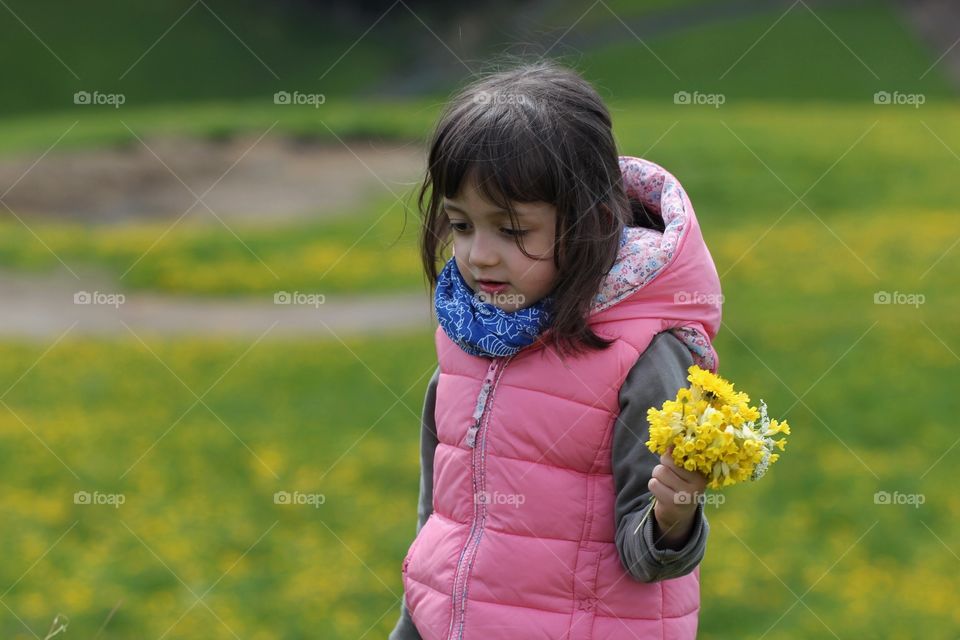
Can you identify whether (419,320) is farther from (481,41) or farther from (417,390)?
(481,41)

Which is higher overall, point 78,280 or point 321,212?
point 321,212

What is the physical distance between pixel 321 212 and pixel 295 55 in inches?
497

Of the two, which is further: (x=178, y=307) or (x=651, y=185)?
(x=178, y=307)

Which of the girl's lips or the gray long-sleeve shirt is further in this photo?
the girl's lips

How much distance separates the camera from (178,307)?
1079 cm

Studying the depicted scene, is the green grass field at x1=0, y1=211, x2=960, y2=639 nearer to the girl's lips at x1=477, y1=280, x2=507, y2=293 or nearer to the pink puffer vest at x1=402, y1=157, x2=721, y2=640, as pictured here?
the pink puffer vest at x1=402, y1=157, x2=721, y2=640

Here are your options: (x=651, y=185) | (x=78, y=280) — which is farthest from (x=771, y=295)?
(x=651, y=185)
